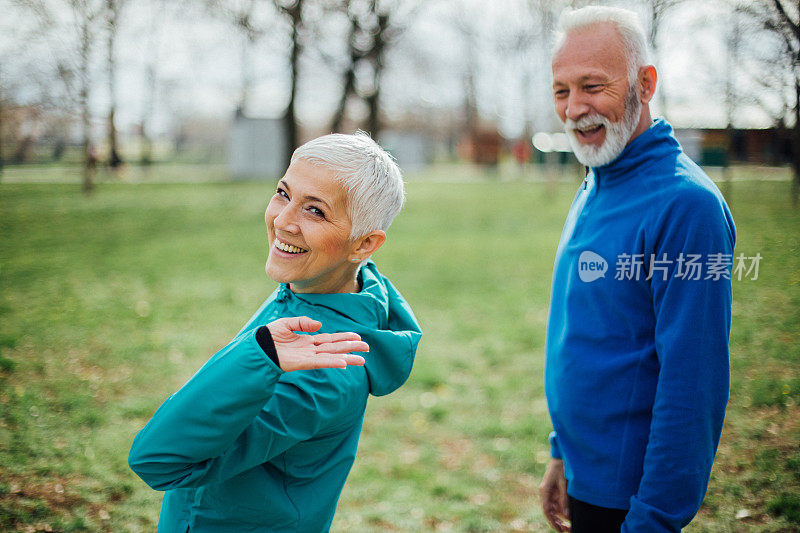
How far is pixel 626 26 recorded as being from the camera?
71.4 inches

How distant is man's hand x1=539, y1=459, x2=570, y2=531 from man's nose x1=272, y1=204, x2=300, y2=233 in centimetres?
133

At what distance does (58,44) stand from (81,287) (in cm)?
446

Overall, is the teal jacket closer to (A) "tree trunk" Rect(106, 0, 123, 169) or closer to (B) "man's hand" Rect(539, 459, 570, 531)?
(B) "man's hand" Rect(539, 459, 570, 531)

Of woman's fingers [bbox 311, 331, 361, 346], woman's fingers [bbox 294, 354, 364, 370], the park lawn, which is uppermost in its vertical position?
woman's fingers [bbox 311, 331, 361, 346]

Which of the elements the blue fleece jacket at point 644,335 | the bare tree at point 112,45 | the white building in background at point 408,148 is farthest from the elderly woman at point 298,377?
the white building in background at point 408,148

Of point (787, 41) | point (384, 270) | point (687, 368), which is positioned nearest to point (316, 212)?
point (687, 368)

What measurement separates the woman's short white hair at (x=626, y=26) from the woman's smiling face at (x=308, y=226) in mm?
996

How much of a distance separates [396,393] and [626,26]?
14.4ft

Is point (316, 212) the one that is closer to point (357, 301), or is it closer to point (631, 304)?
point (357, 301)

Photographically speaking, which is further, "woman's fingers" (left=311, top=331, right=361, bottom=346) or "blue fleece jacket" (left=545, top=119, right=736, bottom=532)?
"blue fleece jacket" (left=545, top=119, right=736, bottom=532)

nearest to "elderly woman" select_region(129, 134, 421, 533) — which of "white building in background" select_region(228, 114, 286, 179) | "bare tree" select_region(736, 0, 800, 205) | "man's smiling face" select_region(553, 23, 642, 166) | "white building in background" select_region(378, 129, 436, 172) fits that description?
"man's smiling face" select_region(553, 23, 642, 166)

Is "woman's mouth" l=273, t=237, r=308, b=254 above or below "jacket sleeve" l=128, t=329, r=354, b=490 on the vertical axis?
above

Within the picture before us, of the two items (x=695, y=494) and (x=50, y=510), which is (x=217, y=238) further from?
(x=695, y=494)

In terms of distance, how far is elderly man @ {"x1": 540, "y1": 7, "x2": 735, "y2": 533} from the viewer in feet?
5.02
